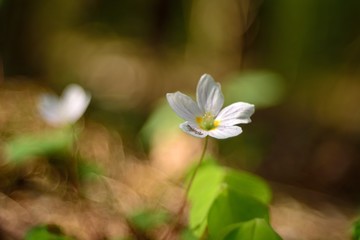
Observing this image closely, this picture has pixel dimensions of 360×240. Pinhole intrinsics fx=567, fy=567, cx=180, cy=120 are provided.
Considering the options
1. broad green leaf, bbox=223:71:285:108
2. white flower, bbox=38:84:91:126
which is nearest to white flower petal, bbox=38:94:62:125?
white flower, bbox=38:84:91:126

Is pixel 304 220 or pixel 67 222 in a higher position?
pixel 67 222

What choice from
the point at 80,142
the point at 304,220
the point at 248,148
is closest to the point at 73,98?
the point at 80,142

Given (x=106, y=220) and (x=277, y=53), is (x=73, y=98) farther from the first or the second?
(x=277, y=53)

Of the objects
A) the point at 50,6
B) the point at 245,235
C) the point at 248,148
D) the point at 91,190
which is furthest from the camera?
the point at 50,6

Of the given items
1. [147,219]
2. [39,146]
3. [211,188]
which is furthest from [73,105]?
[211,188]

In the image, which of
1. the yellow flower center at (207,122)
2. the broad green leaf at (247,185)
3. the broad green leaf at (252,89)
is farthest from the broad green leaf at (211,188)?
the broad green leaf at (252,89)

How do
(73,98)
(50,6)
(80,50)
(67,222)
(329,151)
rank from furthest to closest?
(80,50), (50,6), (329,151), (67,222), (73,98)

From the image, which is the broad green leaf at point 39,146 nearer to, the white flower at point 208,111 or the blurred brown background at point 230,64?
the white flower at point 208,111
